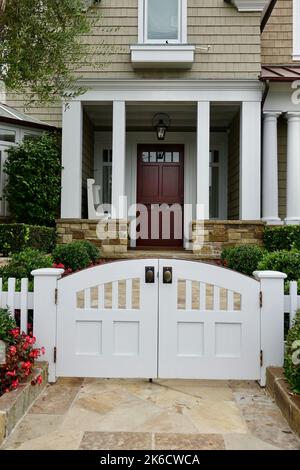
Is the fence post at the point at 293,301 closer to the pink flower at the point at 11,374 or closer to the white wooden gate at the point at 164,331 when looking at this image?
the white wooden gate at the point at 164,331

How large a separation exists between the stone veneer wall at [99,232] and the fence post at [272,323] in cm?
499

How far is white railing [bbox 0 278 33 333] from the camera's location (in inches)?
119

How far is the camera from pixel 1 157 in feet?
26.9

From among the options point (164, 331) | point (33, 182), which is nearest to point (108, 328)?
point (164, 331)

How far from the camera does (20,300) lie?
3062 mm

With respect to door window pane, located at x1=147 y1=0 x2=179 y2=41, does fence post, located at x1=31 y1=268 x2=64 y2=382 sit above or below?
below

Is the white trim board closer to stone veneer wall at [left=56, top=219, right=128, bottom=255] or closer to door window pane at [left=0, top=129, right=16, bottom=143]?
door window pane at [left=0, top=129, right=16, bottom=143]

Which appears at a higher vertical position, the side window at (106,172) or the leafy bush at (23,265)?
the side window at (106,172)

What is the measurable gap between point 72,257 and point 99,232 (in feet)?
5.86

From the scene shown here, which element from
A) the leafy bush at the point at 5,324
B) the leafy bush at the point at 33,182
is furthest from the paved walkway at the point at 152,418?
the leafy bush at the point at 33,182

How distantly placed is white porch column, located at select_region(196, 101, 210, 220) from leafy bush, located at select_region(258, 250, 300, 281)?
11.7ft

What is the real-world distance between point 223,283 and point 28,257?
212 cm

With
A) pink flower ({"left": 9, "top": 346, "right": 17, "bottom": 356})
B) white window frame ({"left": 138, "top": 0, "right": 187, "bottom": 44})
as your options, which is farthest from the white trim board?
pink flower ({"left": 9, "top": 346, "right": 17, "bottom": 356})

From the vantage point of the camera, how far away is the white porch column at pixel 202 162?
792 centimetres
